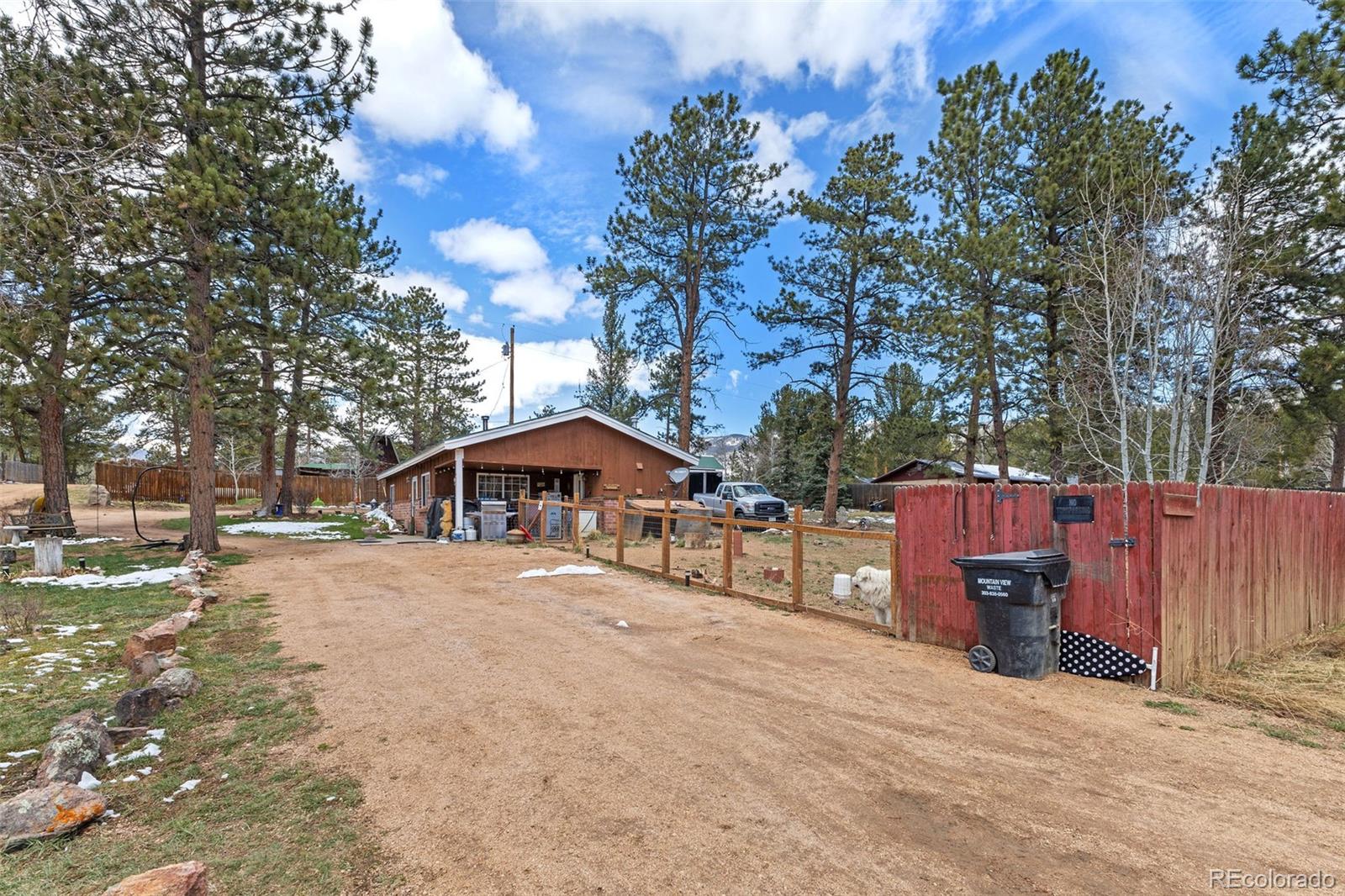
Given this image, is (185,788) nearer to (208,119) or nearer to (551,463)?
(208,119)

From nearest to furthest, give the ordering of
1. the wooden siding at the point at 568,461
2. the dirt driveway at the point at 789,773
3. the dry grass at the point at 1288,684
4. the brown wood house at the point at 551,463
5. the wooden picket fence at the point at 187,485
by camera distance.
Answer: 1. the dirt driveway at the point at 789,773
2. the dry grass at the point at 1288,684
3. the brown wood house at the point at 551,463
4. the wooden siding at the point at 568,461
5. the wooden picket fence at the point at 187,485

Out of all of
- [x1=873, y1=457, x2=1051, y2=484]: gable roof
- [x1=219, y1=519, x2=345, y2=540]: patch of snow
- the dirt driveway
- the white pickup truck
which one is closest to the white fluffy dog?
the dirt driveway

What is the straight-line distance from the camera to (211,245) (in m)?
9.95

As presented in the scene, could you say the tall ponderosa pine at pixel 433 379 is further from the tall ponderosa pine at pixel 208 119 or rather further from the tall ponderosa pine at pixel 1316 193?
the tall ponderosa pine at pixel 1316 193

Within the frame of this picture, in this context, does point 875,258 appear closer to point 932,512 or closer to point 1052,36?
point 1052,36

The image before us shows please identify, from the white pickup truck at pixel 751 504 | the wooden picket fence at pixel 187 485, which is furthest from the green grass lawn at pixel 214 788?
the wooden picket fence at pixel 187 485

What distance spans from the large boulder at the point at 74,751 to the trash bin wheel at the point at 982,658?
598cm

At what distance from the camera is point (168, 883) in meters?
1.92

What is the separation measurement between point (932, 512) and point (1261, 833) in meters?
3.44

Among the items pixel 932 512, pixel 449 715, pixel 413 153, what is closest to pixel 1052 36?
pixel 932 512

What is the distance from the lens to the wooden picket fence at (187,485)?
3097 cm

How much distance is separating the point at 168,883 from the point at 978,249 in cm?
1532

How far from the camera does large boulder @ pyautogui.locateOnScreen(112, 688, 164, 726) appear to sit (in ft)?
11.7

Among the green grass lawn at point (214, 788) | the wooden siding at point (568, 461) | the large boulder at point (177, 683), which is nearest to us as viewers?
the green grass lawn at point (214, 788)
